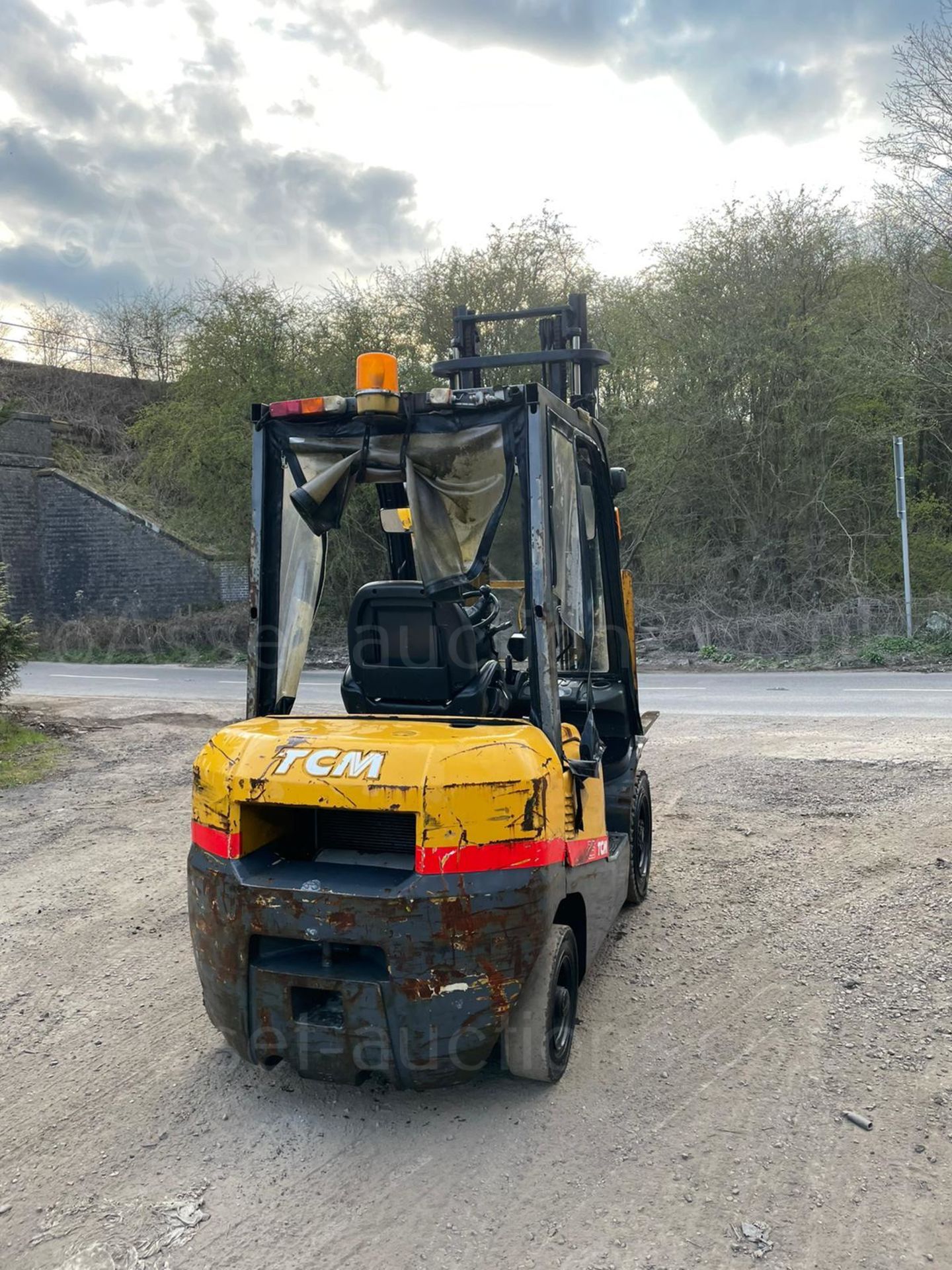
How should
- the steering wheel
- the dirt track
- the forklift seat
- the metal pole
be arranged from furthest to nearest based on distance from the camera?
the metal pole, the steering wheel, the forklift seat, the dirt track

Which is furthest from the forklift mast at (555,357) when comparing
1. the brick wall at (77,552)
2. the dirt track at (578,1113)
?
the brick wall at (77,552)

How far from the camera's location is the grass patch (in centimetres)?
920

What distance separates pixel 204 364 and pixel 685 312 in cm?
1110

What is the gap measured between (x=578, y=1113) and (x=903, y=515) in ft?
50.3

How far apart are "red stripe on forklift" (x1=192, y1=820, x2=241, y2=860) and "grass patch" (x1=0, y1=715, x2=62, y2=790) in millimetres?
6437

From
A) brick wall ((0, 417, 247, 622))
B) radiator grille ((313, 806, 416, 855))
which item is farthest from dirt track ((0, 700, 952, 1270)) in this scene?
brick wall ((0, 417, 247, 622))

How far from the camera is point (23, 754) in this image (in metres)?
10.2

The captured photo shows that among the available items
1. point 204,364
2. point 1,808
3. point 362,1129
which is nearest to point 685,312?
point 204,364

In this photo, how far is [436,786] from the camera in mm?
3018

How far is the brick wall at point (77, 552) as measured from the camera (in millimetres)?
26750

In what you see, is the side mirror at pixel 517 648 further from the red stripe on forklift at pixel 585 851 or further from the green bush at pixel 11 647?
the green bush at pixel 11 647

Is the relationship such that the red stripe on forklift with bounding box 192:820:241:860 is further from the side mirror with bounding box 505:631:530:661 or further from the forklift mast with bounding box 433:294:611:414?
the forklift mast with bounding box 433:294:611:414

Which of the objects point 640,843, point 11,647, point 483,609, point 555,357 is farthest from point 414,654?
point 11,647

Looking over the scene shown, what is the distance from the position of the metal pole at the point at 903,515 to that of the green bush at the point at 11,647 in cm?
1367
